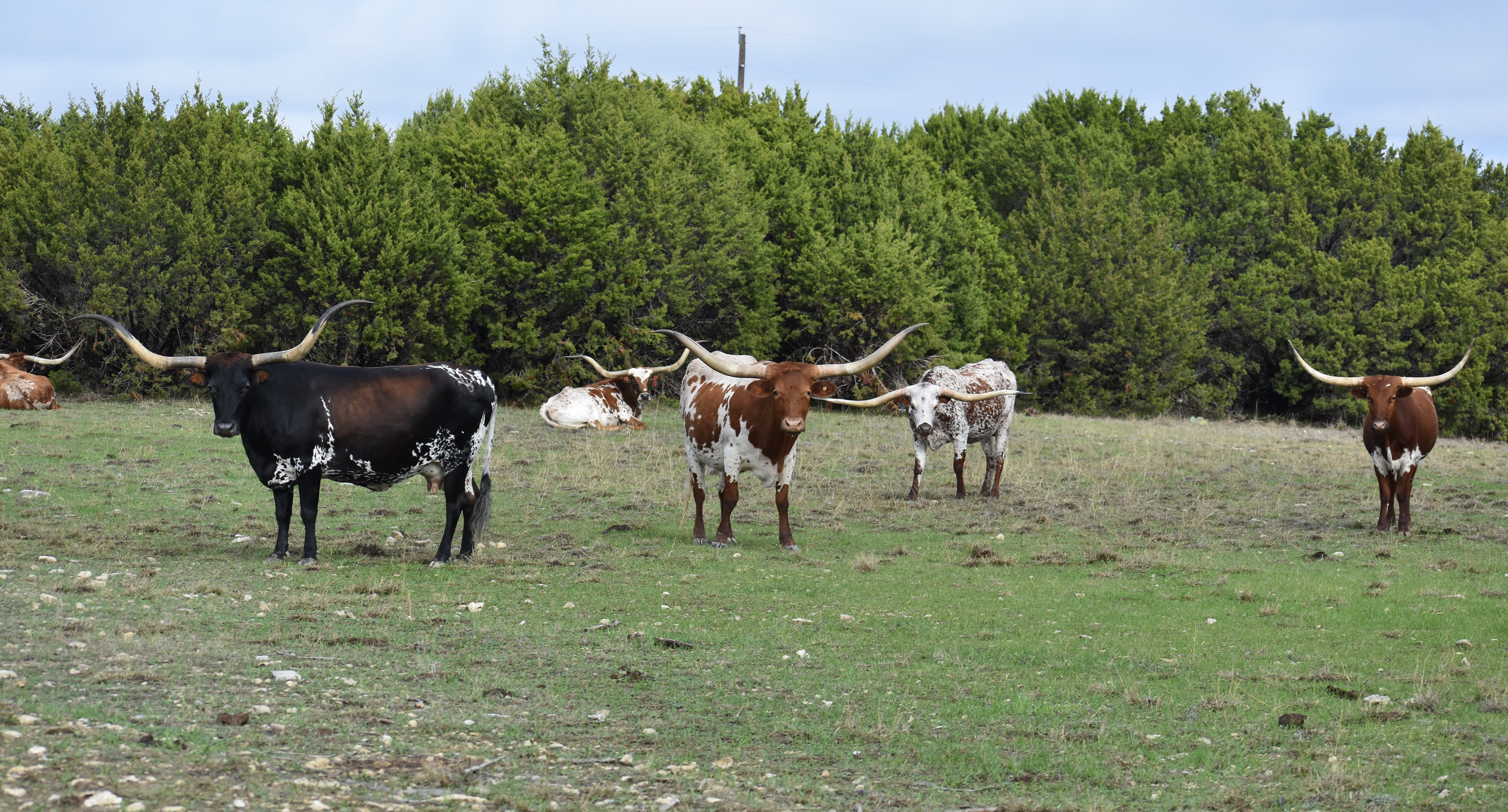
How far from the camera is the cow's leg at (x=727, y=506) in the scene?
38.6 feet

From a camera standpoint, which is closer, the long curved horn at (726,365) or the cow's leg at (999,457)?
the long curved horn at (726,365)

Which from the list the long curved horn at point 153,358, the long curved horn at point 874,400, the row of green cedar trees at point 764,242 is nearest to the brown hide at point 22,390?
the row of green cedar trees at point 764,242

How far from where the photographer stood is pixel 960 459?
15797 millimetres

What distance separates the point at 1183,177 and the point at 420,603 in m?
36.1

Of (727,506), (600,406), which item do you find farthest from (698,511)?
(600,406)

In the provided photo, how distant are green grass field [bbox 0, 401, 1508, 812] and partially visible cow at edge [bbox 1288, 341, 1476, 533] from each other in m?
0.41

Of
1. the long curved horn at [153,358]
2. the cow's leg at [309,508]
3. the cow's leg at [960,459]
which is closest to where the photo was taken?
the cow's leg at [309,508]

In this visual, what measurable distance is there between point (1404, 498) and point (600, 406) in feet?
41.3

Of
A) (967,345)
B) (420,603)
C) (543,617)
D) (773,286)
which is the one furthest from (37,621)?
(967,345)

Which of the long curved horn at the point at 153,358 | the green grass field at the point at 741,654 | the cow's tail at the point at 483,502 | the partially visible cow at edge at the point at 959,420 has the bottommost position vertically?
the green grass field at the point at 741,654

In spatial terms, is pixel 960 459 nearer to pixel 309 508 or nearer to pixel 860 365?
pixel 860 365

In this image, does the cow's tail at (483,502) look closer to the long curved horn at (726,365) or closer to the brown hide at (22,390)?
the long curved horn at (726,365)

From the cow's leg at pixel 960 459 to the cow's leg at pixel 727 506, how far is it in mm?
4533

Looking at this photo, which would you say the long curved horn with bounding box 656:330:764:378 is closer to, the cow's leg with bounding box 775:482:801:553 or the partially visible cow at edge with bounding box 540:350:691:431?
the cow's leg with bounding box 775:482:801:553
